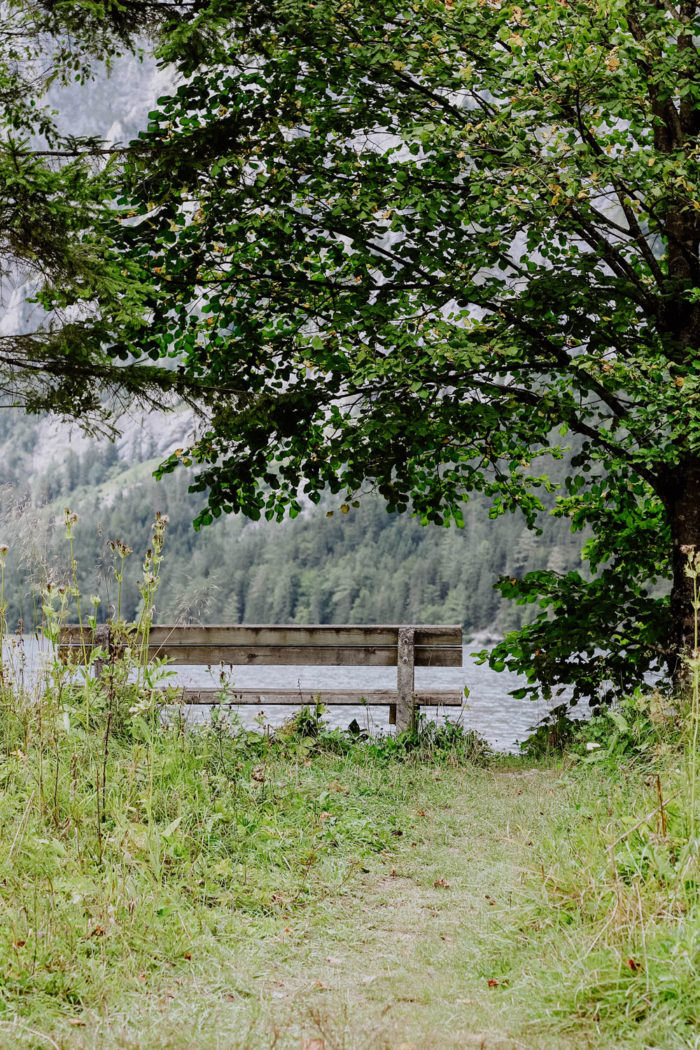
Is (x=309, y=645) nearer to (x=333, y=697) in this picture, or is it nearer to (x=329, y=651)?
(x=329, y=651)

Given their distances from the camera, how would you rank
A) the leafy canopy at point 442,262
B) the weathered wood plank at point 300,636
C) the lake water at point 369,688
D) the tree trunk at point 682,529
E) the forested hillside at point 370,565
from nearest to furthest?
1. the leafy canopy at point 442,262
2. the tree trunk at point 682,529
3. the lake water at point 369,688
4. the weathered wood plank at point 300,636
5. the forested hillside at point 370,565

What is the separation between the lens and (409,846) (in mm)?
5375

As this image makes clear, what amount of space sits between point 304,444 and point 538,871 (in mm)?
5290

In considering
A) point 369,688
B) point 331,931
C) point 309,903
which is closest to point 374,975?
point 331,931

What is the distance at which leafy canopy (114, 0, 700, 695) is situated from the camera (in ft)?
23.3

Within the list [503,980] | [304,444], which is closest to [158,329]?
[304,444]

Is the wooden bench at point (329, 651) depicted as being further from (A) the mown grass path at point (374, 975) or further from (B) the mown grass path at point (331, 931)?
(A) the mown grass path at point (374, 975)

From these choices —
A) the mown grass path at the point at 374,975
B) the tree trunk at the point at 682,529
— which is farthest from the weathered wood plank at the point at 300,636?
the mown grass path at the point at 374,975

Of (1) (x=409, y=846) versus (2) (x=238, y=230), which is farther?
(2) (x=238, y=230)

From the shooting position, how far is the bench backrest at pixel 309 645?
879 cm

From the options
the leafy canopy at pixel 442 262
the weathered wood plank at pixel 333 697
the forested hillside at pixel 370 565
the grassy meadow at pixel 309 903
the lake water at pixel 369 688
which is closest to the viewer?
the grassy meadow at pixel 309 903

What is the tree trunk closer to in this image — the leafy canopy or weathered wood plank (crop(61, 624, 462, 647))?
the leafy canopy

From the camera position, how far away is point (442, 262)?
315 inches

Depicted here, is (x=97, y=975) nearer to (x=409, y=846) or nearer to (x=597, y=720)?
(x=409, y=846)
